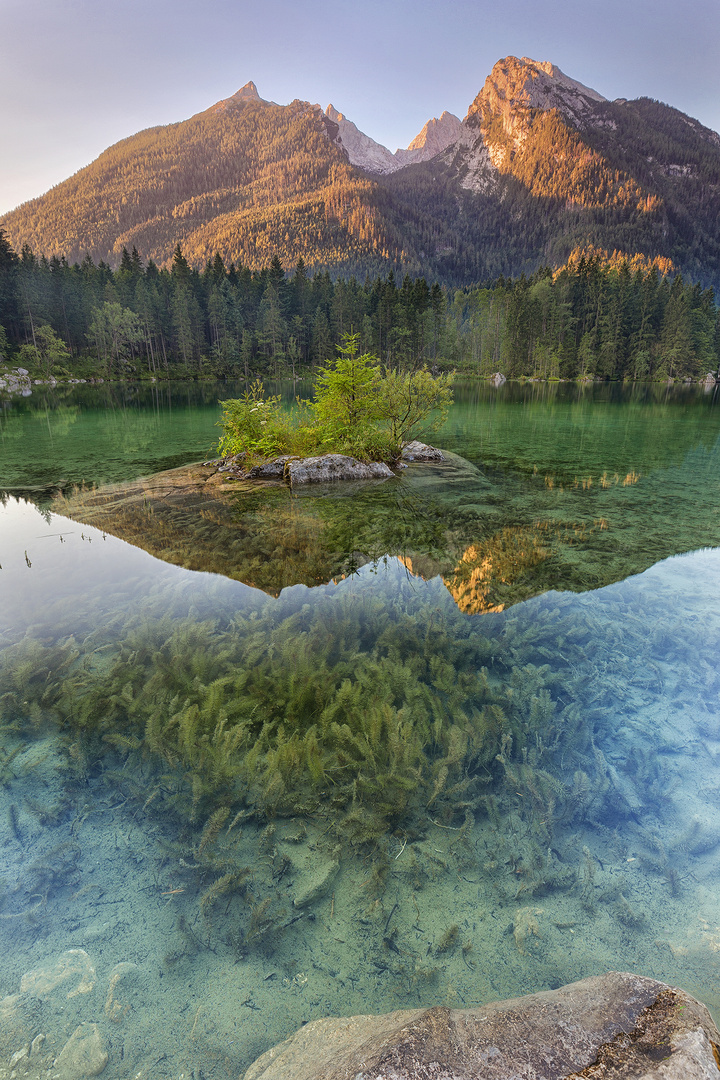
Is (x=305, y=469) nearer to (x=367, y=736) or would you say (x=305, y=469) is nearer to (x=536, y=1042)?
(x=367, y=736)

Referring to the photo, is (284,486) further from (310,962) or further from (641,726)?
(310,962)

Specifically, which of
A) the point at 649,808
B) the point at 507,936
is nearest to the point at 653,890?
the point at 649,808

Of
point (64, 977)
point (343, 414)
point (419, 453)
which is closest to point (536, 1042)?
point (64, 977)

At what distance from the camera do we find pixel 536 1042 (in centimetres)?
199

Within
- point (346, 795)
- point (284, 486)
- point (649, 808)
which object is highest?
point (284, 486)

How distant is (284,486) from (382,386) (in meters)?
5.98

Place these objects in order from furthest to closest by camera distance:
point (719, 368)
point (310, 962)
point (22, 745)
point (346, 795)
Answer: point (719, 368)
point (22, 745)
point (346, 795)
point (310, 962)

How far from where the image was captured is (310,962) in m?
3.06

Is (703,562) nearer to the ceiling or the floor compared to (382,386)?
nearer to the floor

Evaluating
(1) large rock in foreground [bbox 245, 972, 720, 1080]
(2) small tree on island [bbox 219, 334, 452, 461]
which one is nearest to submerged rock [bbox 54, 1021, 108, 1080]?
(1) large rock in foreground [bbox 245, 972, 720, 1080]

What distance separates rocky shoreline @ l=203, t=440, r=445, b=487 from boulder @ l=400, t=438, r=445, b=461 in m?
2.25

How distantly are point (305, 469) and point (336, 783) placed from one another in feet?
46.5

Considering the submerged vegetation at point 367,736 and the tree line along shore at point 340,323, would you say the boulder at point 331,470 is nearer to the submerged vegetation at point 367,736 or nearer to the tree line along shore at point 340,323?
the submerged vegetation at point 367,736

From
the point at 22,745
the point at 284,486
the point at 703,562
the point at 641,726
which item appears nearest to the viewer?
the point at 22,745
